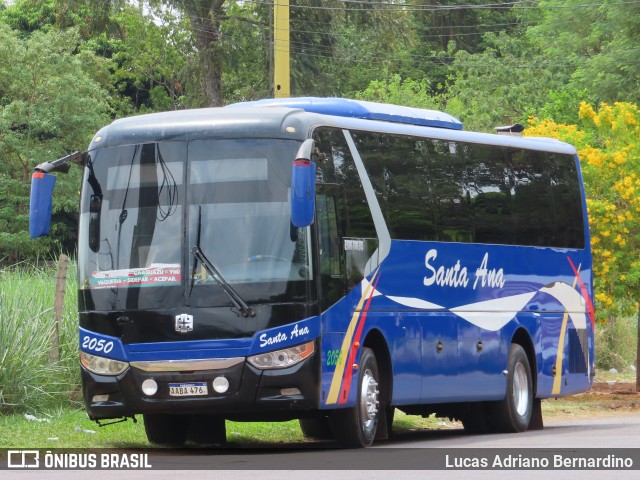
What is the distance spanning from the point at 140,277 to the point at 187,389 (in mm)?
1197

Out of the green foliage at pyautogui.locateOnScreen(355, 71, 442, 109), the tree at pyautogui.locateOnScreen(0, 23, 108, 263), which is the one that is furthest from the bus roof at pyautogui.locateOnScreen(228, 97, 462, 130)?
the green foliage at pyautogui.locateOnScreen(355, 71, 442, 109)

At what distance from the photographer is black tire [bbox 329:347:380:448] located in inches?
605

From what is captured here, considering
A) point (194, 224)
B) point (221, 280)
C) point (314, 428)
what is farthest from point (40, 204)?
point (314, 428)

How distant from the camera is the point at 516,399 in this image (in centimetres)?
1969

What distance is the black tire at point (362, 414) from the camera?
15359mm

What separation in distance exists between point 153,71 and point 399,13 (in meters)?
16.2

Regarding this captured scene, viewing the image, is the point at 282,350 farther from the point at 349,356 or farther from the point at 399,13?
the point at 399,13

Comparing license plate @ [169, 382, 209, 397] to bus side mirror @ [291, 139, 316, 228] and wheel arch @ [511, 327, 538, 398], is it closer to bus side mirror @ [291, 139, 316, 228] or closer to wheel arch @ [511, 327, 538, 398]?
bus side mirror @ [291, 139, 316, 228]

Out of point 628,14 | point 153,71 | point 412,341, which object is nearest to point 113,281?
point 412,341

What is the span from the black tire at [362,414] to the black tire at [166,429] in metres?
1.80

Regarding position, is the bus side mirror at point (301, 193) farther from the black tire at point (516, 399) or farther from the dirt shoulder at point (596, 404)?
the dirt shoulder at point (596, 404)

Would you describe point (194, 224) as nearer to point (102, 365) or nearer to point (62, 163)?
point (102, 365)

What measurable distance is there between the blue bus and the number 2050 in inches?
0.5

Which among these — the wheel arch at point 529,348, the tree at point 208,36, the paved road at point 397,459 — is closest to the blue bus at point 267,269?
the paved road at point 397,459
